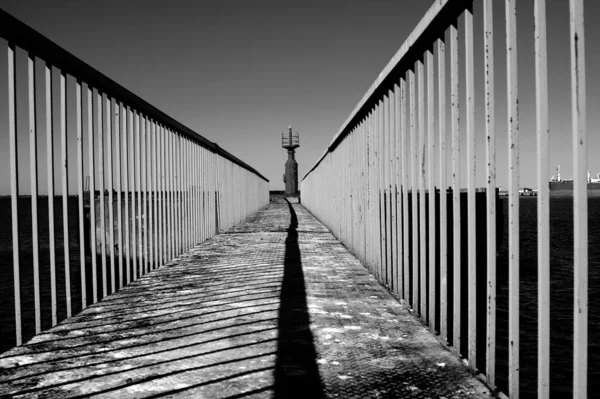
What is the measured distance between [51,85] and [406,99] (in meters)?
2.20

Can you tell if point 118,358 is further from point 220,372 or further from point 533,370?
point 533,370

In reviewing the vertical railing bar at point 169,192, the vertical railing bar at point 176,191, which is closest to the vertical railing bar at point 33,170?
the vertical railing bar at point 169,192

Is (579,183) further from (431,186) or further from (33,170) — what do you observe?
(33,170)

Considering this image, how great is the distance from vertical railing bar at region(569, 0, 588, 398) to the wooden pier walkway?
0.60 metres

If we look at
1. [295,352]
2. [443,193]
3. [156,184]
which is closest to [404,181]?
[443,193]

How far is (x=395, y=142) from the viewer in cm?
340

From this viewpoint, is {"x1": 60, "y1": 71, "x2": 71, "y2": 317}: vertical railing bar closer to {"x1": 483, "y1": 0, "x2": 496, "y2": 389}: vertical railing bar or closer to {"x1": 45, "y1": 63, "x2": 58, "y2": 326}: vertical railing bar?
{"x1": 45, "y1": 63, "x2": 58, "y2": 326}: vertical railing bar

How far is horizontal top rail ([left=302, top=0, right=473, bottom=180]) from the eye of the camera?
2193 millimetres

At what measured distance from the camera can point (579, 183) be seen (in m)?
1.25

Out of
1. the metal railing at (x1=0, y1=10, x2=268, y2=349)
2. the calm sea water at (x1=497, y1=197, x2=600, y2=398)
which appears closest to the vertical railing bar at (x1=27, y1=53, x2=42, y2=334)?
the metal railing at (x1=0, y1=10, x2=268, y2=349)

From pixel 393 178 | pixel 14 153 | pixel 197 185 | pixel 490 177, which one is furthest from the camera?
pixel 197 185

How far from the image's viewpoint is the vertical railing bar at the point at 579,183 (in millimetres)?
1229

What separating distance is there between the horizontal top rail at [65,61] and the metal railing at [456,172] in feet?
6.66

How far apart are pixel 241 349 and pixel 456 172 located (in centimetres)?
131
